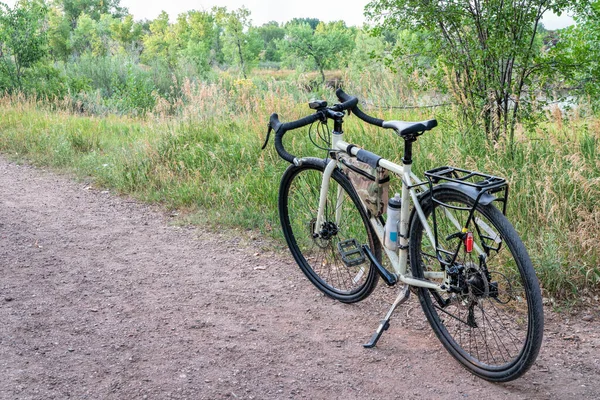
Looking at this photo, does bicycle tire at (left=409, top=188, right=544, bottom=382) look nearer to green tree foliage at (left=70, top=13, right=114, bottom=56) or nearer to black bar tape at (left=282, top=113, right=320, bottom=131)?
black bar tape at (left=282, top=113, right=320, bottom=131)

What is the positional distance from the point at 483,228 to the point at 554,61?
3.07 m

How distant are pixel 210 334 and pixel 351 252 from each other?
106 cm

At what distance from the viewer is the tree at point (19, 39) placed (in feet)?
43.5

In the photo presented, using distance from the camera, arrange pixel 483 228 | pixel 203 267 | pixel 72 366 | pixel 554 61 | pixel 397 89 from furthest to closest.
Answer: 1. pixel 397 89
2. pixel 554 61
3. pixel 203 267
4. pixel 72 366
5. pixel 483 228

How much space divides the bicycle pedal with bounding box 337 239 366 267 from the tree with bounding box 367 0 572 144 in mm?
2236

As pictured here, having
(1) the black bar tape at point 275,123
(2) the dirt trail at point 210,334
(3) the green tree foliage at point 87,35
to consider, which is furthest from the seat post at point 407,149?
(3) the green tree foliage at point 87,35

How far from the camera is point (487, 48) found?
5770 millimetres

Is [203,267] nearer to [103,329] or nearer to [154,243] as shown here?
[154,243]

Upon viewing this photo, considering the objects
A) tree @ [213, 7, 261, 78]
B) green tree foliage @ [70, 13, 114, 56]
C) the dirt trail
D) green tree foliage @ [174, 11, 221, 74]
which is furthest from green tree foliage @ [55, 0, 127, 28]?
the dirt trail

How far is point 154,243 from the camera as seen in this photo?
570 centimetres

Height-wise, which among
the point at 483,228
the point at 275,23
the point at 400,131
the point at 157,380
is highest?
the point at 275,23

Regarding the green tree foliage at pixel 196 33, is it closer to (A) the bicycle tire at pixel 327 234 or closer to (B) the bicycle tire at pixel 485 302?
(A) the bicycle tire at pixel 327 234

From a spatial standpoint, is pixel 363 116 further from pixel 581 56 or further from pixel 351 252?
pixel 581 56

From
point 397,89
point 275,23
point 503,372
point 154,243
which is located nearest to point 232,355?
point 503,372
